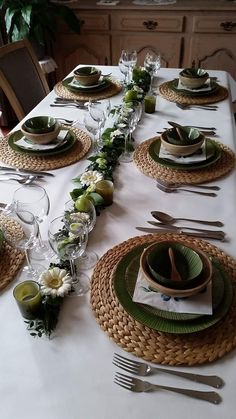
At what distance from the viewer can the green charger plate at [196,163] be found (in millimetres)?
1011

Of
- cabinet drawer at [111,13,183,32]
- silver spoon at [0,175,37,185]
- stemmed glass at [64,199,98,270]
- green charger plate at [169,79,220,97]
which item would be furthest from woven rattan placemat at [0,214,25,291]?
cabinet drawer at [111,13,183,32]

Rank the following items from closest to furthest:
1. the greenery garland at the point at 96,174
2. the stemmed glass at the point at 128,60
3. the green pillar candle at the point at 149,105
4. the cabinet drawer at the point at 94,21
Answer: the greenery garland at the point at 96,174 → the green pillar candle at the point at 149,105 → the stemmed glass at the point at 128,60 → the cabinet drawer at the point at 94,21

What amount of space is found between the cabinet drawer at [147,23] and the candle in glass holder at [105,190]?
7.09ft

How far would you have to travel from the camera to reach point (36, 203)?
0.88 m

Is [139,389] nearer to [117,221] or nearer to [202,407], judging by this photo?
[202,407]

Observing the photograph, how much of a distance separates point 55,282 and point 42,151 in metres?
0.53

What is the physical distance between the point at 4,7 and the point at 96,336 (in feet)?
8.51

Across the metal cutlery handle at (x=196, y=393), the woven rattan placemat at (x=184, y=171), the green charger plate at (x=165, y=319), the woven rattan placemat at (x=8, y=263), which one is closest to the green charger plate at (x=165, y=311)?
the green charger plate at (x=165, y=319)

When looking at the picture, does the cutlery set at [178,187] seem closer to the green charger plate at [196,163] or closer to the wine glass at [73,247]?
the green charger plate at [196,163]

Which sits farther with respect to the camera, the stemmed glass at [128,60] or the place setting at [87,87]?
the stemmed glass at [128,60]

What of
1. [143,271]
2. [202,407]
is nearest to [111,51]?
[143,271]

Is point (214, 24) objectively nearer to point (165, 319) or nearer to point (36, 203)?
point (36, 203)

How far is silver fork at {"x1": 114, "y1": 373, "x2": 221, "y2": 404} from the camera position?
51 centimetres

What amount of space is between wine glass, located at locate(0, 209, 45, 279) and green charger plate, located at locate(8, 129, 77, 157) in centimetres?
28
